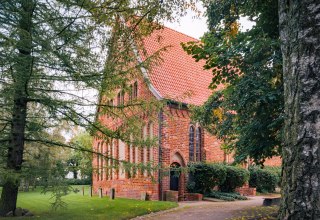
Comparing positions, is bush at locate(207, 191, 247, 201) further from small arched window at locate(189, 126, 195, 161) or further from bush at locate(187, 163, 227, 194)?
small arched window at locate(189, 126, 195, 161)

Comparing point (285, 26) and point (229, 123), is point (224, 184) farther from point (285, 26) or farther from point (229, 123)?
point (285, 26)

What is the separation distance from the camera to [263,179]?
2352 cm

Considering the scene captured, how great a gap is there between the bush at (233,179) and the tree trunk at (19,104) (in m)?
12.6

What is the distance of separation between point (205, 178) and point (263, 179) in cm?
742

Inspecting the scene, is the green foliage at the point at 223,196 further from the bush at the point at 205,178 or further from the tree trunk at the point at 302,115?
the tree trunk at the point at 302,115

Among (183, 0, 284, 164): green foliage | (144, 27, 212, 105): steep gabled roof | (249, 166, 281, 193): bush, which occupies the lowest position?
(249, 166, 281, 193): bush

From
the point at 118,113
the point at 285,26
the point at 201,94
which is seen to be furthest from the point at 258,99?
the point at 201,94

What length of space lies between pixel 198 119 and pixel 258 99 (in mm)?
4528

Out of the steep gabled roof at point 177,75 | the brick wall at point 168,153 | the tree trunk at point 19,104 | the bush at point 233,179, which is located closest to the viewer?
the tree trunk at point 19,104

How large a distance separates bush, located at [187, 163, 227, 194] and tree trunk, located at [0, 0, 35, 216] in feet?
32.9

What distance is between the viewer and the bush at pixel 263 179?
23.2 meters

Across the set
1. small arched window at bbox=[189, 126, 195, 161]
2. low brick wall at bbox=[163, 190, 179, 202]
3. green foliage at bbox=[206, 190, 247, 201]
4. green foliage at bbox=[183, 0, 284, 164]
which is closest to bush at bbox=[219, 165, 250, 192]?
green foliage at bbox=[206, 190, 247, 201]

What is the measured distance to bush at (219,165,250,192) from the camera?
19664 millimetres

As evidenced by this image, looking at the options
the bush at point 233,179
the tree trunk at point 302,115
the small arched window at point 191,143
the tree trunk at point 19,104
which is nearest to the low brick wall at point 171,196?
the small arched window at point 191,143
